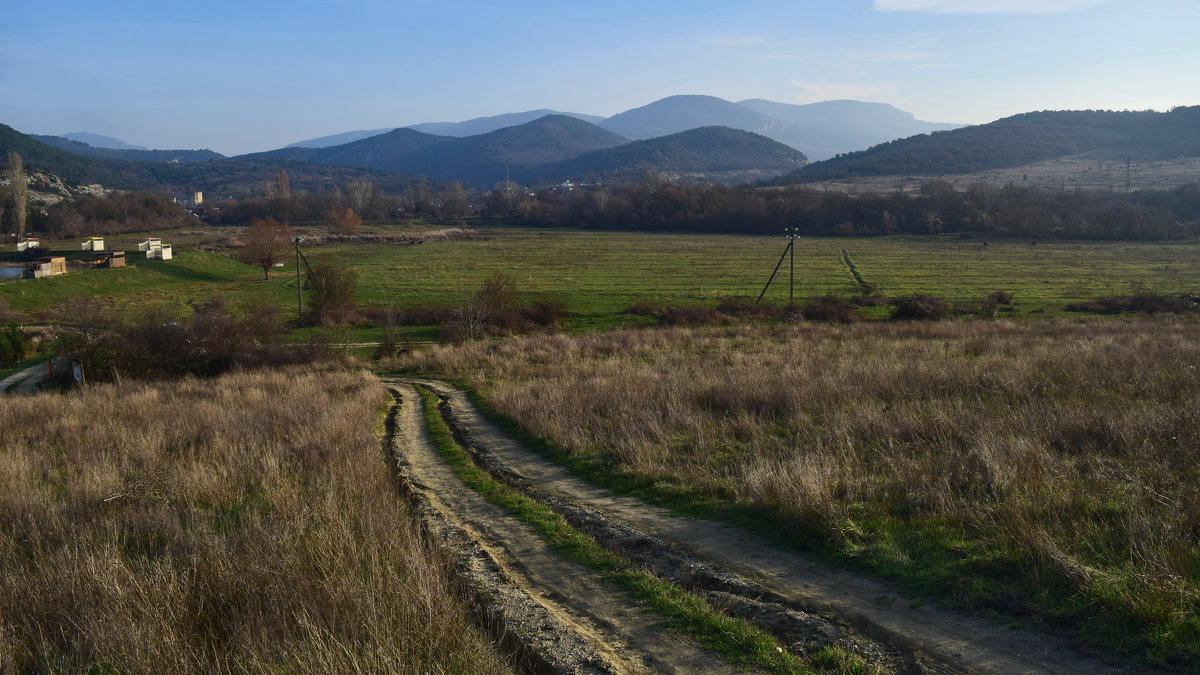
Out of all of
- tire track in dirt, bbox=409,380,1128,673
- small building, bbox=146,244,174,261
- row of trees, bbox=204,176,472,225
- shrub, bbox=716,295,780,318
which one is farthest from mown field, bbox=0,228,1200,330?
row of trees, bbox=204,176,472,225

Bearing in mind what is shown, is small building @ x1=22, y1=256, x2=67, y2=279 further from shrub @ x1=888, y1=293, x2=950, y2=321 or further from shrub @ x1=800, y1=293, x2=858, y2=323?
shrub @ x1=888, y1=293, x2=950, y2=321

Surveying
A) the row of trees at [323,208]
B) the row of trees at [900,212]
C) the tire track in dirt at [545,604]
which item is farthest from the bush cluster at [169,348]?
the row of trees at [323,208]

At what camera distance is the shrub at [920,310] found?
4522cm

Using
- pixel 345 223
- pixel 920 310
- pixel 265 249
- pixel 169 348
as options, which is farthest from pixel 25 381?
pixel 345 223

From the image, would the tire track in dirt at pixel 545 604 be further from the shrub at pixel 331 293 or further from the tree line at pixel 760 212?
the tree line at pixel 760 212

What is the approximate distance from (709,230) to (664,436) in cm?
12758

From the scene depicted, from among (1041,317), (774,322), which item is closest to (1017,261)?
(1041,317)

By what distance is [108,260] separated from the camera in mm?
70438

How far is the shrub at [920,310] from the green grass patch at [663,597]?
39.7 m

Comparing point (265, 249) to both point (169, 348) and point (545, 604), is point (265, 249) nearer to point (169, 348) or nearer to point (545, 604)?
point (169, 348)

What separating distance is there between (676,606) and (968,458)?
5.17 m

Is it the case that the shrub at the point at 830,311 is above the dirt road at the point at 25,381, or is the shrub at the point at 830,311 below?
above

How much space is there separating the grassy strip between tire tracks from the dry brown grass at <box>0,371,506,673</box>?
161 centimetres

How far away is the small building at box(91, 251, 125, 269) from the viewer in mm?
70213
